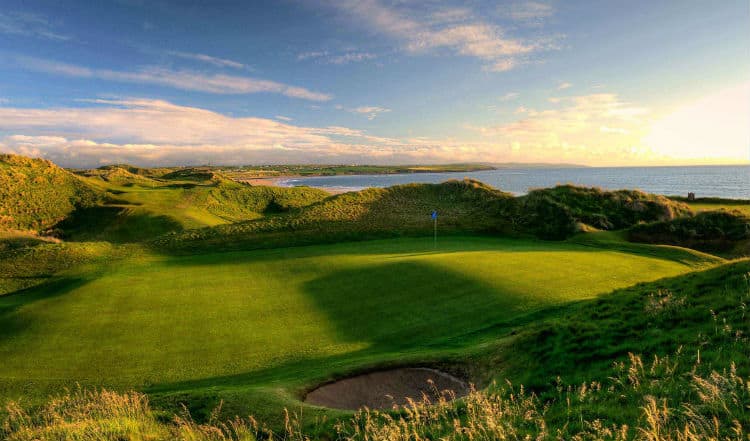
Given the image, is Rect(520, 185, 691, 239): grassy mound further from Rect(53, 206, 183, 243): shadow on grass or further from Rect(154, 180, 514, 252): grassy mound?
Rect(53, 206, 183, 243): shadow on grass

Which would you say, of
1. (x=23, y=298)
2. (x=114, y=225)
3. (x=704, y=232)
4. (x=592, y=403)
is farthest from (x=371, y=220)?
(x=114, y=225)

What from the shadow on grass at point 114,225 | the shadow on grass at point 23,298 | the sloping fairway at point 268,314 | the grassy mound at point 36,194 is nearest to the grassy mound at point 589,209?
the sloping fairway at point 268,314

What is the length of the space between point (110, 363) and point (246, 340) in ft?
12.7

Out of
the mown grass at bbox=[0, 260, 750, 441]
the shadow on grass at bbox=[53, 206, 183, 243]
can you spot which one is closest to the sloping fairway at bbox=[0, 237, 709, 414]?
the mown grass at bbox=[0, 260, 750, 441]

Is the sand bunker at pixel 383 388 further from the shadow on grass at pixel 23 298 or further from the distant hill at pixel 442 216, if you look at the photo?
the distant hill at pixel 442 216

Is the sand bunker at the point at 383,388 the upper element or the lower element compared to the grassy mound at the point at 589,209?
lower

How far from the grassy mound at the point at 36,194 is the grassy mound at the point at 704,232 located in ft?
247

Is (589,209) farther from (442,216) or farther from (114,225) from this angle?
(114,225)

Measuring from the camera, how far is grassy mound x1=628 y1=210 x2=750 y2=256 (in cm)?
2984

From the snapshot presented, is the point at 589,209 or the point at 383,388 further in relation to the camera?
the point at 589,209

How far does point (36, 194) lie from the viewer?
5594 cm

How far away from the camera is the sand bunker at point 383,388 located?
28.6 ft

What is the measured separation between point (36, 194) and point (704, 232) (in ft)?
284

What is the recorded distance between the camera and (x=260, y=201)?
7500cm
